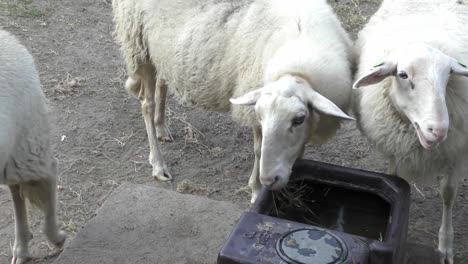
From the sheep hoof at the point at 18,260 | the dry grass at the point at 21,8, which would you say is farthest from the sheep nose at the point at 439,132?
the dry grass at the point at 21,8

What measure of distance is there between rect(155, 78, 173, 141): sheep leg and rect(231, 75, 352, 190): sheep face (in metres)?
1.74

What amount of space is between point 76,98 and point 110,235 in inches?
91.4

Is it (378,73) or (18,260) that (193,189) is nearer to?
(18,260)

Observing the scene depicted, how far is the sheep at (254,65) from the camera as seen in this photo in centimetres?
303

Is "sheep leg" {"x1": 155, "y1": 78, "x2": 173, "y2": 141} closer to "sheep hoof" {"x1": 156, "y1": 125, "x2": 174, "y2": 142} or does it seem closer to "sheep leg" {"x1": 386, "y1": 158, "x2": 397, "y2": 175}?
"sheep hoof" {"x1": 156, "y1": 125, "x2": 174, "y2": 142}

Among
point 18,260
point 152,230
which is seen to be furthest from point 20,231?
point 152,230

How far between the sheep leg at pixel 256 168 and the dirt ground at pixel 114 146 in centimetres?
15

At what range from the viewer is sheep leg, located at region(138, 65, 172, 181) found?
4444mm

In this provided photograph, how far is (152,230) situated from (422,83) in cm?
158

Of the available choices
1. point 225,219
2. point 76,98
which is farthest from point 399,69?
point 76,98

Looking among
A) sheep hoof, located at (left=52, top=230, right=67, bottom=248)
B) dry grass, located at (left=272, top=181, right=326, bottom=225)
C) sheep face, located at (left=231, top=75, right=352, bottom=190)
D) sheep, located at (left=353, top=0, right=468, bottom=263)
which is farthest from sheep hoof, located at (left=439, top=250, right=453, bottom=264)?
sheep hoof, located at (left=52, top=230, right=67, bottom=248)

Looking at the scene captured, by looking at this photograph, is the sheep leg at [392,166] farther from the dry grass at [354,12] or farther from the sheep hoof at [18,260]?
the dry grass at [354,12]

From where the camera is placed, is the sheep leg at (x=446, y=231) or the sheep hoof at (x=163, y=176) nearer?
the sheep leg at (x=446, y=231)

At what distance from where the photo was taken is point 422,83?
2771mm
